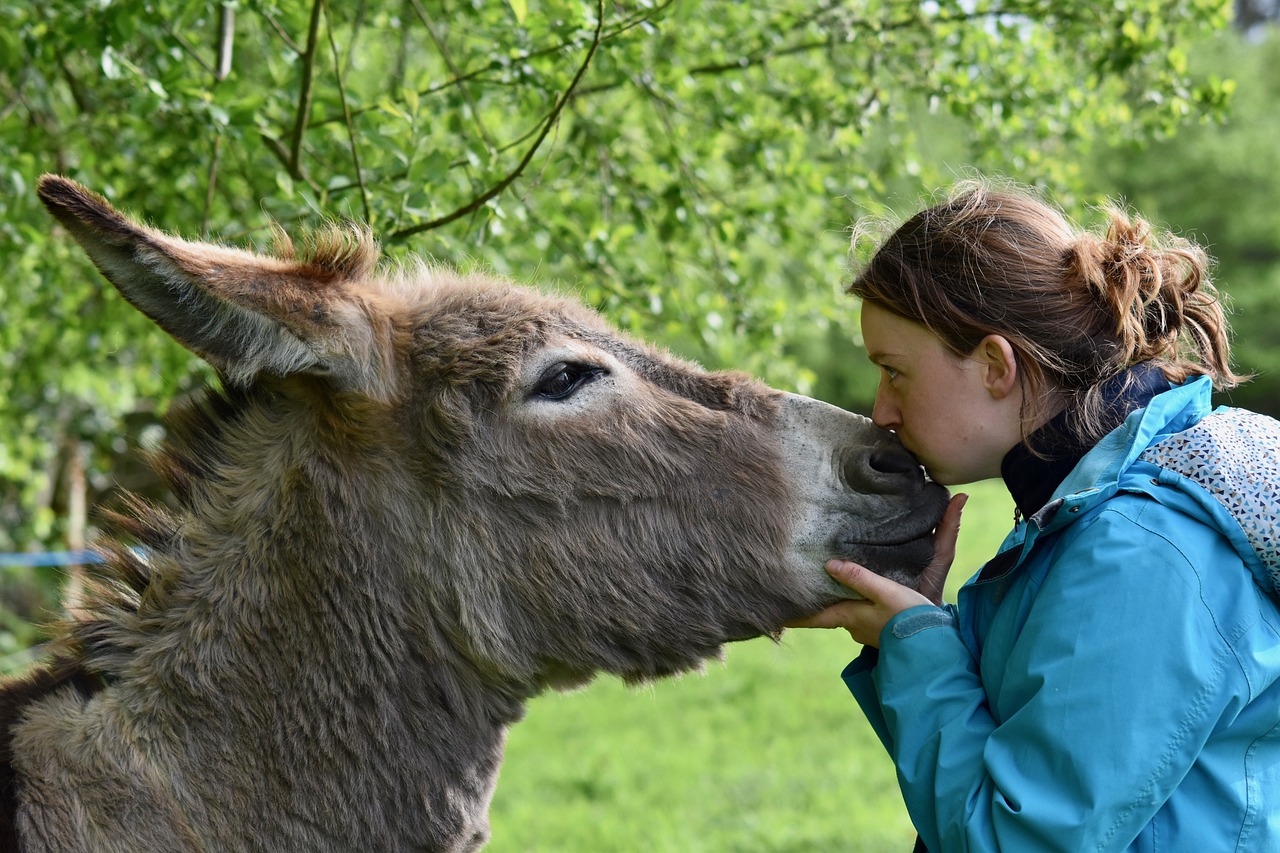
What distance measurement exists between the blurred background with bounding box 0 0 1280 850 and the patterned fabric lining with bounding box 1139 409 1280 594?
1.15m

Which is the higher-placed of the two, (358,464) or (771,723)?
(358,464)

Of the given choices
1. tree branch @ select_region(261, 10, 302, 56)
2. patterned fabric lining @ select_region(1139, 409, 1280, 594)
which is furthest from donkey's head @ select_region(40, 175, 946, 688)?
tree branch @ select_region(261, 10, 302, 56)

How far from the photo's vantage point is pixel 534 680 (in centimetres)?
252

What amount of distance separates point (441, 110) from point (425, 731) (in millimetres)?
2506

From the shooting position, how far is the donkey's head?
7.79 ft

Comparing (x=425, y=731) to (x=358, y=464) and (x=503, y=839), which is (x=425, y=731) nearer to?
(x=358, y=464)

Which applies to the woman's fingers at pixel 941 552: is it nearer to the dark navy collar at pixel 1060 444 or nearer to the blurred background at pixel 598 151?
the dark navy collar at pixel 1060 444

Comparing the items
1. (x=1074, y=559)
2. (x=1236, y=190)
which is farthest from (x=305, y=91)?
(x=1236, y=190)

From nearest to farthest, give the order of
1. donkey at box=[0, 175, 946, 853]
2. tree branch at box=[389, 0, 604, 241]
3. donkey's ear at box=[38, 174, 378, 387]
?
donkey's ear at box=[38, 174, 378, 387] → donkey at box=[0, 175, 946, 853] → tree branch at box=[389, 0, 604, 241]

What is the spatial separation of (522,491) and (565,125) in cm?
427

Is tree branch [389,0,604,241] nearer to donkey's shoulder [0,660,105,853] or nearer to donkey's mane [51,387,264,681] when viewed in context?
donkey's mane [51,387,264,681]

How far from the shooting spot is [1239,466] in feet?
6.61

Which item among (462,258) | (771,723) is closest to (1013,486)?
(462,258)

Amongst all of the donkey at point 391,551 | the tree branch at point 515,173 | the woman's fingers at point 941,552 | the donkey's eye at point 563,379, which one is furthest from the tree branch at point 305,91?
the woman's fingers at point 941,552
